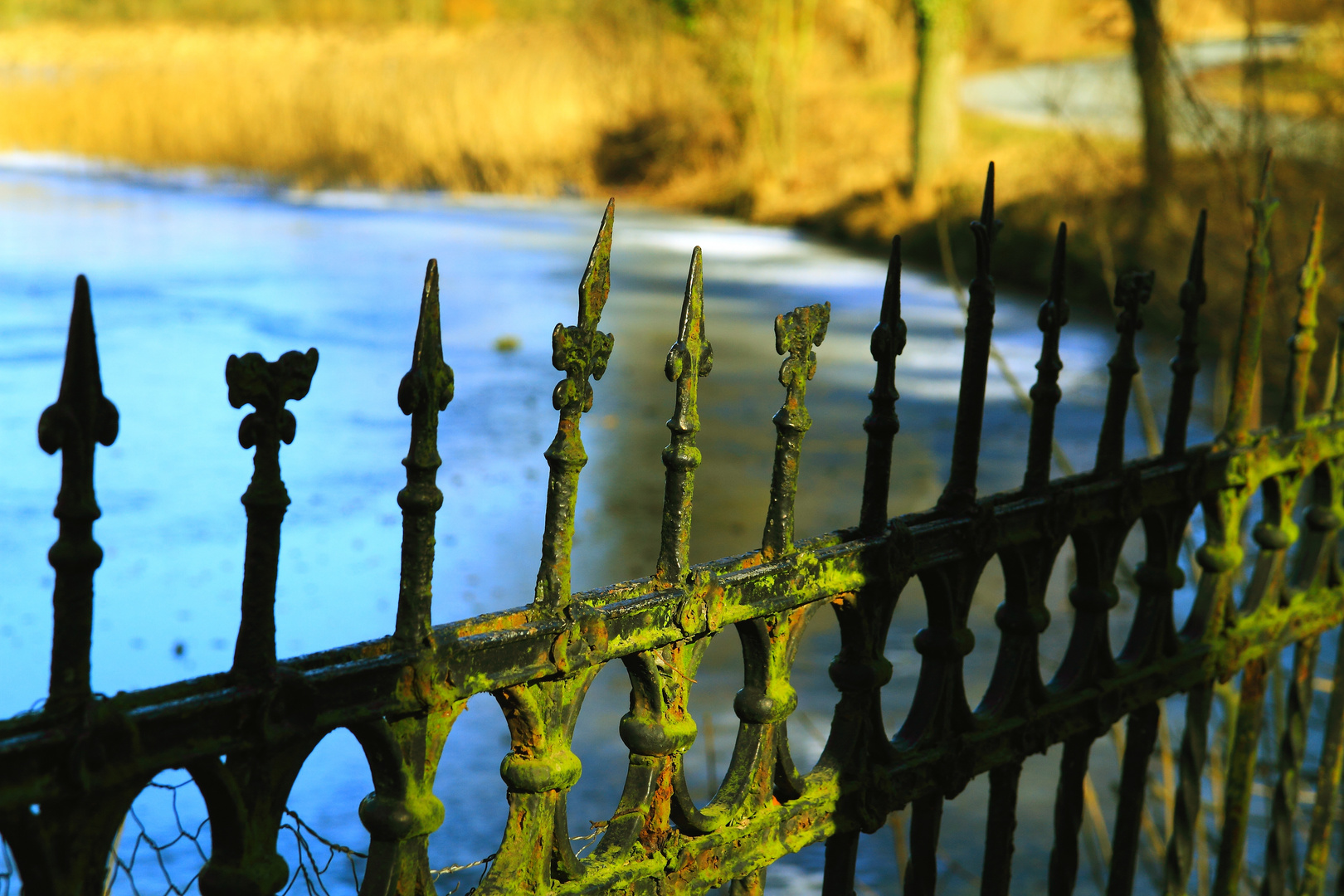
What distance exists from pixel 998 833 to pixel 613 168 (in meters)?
18.8

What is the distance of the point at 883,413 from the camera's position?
1.07 metres

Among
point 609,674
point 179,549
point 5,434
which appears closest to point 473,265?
point 5,434

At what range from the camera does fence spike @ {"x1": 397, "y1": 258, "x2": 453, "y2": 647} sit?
792 mm

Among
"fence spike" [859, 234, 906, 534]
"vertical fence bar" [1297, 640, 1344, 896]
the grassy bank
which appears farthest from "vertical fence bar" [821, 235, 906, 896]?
the grassy bank

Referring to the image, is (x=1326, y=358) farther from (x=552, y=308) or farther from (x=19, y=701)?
(x=552, y=308)

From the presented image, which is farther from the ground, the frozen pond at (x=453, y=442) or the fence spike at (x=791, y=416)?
the fence spike at (x=791, y=416)

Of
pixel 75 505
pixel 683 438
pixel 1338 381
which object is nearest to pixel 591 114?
pixel 1338 381

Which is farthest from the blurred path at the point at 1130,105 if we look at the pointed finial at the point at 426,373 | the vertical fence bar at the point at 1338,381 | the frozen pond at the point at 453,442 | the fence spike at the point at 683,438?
the pointed finial at the point at 426,373

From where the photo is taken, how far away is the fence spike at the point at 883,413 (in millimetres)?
1040

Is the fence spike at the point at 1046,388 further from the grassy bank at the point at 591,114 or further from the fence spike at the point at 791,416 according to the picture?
the grassy bank at the point at 591,114

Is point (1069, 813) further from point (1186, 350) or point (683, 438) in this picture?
point (683, 438)

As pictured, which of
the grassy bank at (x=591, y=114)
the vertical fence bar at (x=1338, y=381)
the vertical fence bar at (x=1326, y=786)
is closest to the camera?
the vertical fence bar at (x=1338, y=381)

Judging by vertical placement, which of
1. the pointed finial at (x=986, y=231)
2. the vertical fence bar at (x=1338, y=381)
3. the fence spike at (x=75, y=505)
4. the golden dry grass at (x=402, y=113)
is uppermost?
the pointed finial at (x=986, y=231)

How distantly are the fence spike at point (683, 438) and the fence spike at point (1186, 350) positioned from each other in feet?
2.02
